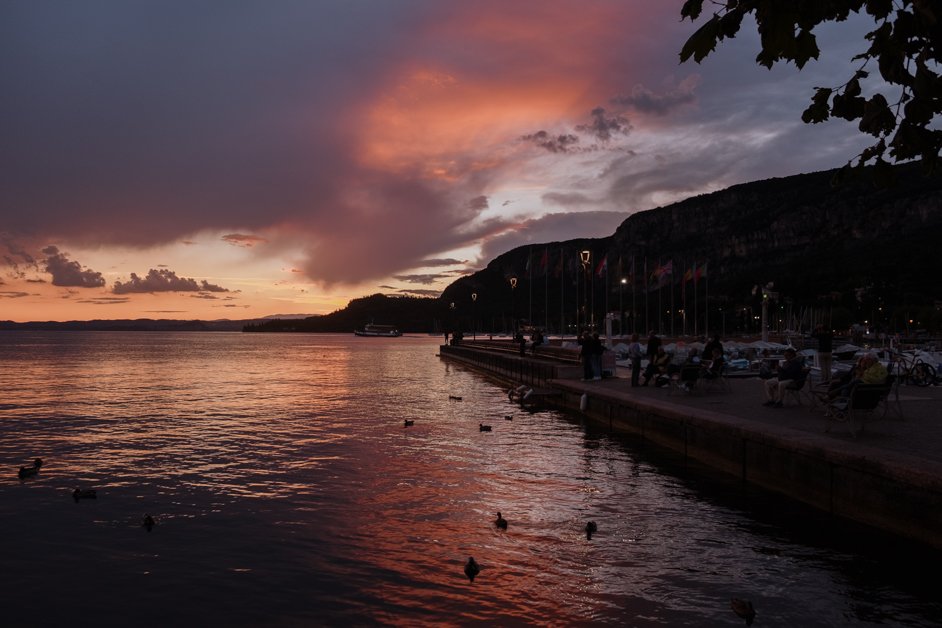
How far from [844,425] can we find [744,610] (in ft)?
24.4

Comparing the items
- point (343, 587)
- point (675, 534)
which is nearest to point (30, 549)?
point (343, 587)

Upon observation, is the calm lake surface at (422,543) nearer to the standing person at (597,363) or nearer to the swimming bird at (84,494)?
the swimming bird at (84,494)

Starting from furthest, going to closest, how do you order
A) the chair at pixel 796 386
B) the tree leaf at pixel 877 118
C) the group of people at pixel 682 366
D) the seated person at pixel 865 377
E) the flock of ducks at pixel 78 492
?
the group of people at pixel 682 366 < the chair at pixel 796 386 < the seated person at pixel 865 377 < the flock of ducks at pixel 78 492 < the tree leaf at pixel 877 118

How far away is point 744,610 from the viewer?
22.6ft

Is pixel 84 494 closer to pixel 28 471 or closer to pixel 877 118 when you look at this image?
pixel 28 471

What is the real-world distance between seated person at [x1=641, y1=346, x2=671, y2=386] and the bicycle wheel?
7669mm

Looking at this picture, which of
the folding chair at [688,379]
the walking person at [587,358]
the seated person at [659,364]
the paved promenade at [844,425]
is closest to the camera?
the paved promenade at [844,425]

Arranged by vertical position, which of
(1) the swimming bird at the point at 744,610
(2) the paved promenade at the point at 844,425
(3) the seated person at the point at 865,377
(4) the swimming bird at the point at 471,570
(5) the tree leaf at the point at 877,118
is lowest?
(4) the swimming bird at the point at 471,570

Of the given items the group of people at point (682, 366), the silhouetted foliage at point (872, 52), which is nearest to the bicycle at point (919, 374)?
the group of people at point (682, 366)

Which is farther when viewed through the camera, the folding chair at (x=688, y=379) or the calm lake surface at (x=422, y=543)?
the folding chair at (x=688, y=379)

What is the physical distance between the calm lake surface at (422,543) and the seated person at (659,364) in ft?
15.8

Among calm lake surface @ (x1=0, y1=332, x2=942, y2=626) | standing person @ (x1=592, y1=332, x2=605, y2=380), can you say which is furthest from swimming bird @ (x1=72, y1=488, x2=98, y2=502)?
standing person @ (x1=592, y1=332, x2=605, y2=380)

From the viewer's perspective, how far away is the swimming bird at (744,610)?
6.82 m

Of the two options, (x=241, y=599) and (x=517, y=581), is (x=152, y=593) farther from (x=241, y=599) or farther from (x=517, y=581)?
(x=517, y=581)
